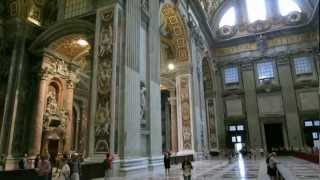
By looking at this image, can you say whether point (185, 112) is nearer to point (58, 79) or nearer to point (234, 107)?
point (58, 79)

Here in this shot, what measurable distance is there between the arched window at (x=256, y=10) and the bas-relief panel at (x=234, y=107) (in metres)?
8.27

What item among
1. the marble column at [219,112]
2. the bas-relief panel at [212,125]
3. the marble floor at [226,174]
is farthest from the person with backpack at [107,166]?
the marble column at [219,112]

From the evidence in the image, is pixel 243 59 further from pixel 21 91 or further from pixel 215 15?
pixel 21 91

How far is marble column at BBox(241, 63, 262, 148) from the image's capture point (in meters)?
23.0

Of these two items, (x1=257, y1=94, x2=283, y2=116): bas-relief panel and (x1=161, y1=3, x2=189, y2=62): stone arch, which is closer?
(x1=161, y1=3, x2=189, y2=62): stone arch

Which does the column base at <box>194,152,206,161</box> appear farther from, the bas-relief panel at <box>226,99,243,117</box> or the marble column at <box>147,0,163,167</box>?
the bas-relief panel at <box>226,99,243,117</box>

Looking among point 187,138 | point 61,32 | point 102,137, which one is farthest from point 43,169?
point 187,138

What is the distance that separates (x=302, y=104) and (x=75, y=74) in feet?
61.8

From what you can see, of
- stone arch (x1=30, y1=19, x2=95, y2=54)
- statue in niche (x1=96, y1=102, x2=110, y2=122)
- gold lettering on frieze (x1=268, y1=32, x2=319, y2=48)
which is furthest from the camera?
gold lettering on frieze (x1=268, y1=32, x2=319, y2=48)

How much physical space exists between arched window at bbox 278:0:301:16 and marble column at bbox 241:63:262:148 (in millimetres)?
6102

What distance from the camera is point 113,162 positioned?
25.7 ft

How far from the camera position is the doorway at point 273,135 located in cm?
2266

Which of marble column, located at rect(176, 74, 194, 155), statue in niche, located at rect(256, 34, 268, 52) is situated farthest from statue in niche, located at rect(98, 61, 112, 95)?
statue in niche, located at rect(256, 34, 268, 52)

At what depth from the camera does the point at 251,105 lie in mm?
23891
